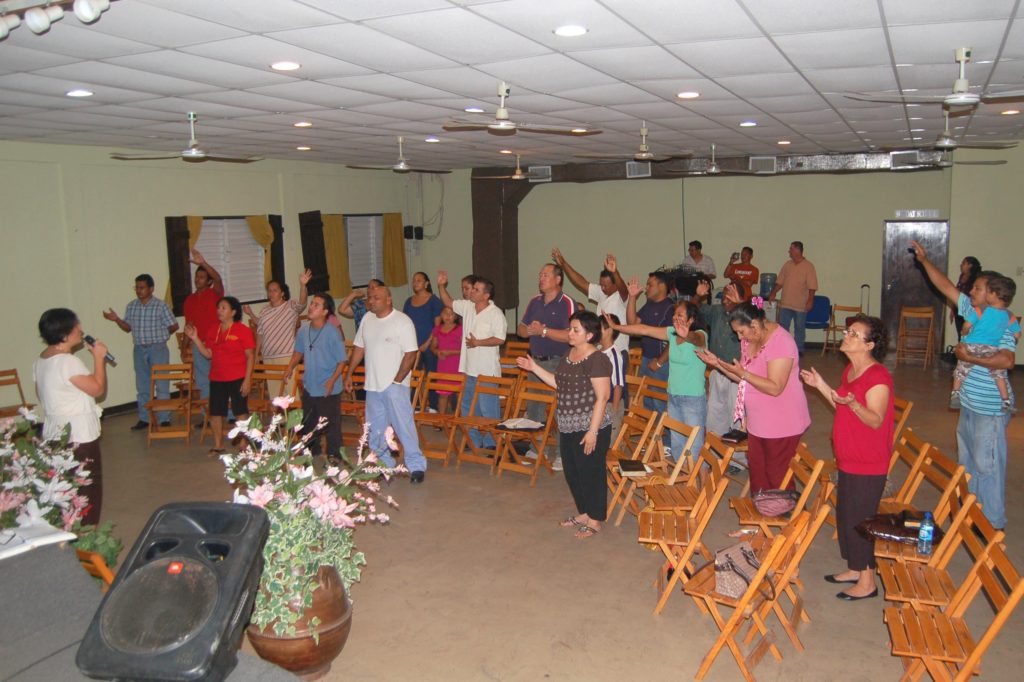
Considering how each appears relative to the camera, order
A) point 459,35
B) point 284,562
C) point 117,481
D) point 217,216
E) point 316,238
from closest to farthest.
Answer: 1. point 284,562
2. point 459,35
3. point 117,481
4. point 217,216
5. point 316,238

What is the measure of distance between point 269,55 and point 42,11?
1.48 m

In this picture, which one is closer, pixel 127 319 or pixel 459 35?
pixel 459 35

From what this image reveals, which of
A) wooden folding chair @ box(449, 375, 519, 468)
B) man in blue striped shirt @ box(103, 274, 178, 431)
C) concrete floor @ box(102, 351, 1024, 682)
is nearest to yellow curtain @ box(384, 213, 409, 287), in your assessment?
man in blue striped shirt @ box(103, 274, 178, 431)

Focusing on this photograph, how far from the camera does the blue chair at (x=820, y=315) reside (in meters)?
13.1

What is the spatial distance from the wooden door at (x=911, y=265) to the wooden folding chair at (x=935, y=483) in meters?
8.52

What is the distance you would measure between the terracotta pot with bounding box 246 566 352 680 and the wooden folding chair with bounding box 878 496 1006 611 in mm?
2447

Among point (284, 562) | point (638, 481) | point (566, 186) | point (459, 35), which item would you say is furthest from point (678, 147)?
point (284, 562)

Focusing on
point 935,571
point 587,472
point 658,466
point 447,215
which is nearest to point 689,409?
point 658,466

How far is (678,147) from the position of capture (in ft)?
33.4

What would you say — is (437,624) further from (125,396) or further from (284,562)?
(125,396)

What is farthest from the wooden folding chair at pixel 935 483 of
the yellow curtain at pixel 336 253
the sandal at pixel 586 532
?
the yellow curtain at pixel 336 253

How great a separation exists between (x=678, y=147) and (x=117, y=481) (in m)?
7.04

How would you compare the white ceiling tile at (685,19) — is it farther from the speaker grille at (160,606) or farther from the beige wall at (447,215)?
the beige wall at (447,215)

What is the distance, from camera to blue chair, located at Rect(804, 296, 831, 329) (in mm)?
13094
